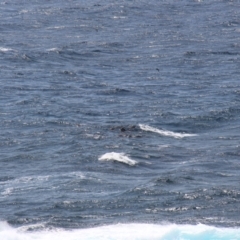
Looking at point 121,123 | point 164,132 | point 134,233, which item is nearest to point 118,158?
point 164,132

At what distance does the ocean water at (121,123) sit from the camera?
279ft

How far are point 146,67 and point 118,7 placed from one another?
47722 millimetres

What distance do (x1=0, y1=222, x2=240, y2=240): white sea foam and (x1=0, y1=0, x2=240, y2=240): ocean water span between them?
10 centimetres

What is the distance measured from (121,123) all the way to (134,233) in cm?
3376

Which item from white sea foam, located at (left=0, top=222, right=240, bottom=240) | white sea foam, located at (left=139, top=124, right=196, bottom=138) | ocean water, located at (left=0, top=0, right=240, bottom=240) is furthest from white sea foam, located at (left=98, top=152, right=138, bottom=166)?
white sea foam, located at (left=0, top=222, right=240, bottom=240)

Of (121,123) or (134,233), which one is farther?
(121,123)

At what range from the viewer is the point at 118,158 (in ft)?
326

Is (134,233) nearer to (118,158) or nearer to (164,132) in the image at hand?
(118,158)

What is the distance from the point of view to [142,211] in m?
85.8

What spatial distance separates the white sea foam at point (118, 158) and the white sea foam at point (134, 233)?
16.7 metres

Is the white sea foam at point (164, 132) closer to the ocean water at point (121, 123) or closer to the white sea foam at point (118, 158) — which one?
the ocean water at point (121, 123)

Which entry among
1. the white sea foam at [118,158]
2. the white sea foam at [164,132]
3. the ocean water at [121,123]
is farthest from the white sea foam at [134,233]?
the white sea foam at [164,132]

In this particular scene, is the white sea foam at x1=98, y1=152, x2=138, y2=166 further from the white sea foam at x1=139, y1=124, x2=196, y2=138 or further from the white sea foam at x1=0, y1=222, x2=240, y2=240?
the white sea foam at x1=0, y1=222, x2=240, y2=240

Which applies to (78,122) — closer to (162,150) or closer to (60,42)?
(162,150)
